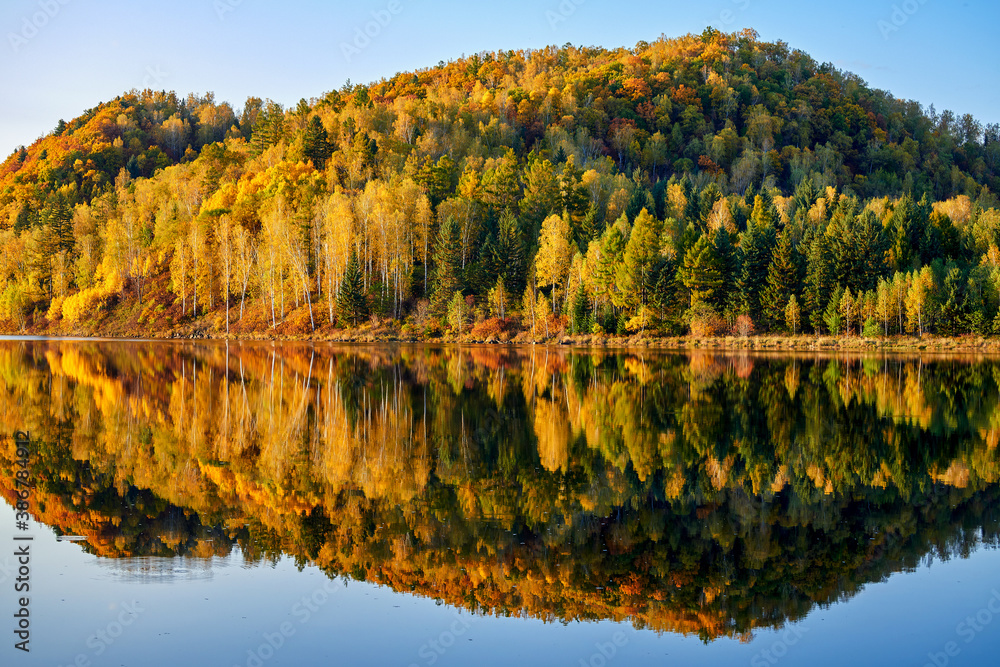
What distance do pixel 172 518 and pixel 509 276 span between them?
69975mm

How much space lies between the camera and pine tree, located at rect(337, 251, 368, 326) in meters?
80.5

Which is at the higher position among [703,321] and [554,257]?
[554,257]

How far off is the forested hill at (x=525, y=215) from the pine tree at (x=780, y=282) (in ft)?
0.76

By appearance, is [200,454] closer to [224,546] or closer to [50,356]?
[224,546]

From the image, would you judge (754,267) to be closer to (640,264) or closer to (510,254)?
(640,264)

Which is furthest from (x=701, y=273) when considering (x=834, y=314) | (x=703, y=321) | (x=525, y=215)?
(x=525, y=215)

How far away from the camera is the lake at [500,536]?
31.7 feet

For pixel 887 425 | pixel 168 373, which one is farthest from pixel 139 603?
pixel 168 373

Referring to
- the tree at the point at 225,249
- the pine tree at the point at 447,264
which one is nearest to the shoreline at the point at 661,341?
the pine tree at the point at 447,264

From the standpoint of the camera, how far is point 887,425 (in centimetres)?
2378

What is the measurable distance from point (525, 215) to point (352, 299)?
2501cm

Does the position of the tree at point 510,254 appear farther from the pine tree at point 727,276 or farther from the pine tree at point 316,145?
the pine tree at point 316,145

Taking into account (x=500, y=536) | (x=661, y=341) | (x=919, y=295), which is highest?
(x=919, y=295)

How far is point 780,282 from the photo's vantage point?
236ft
